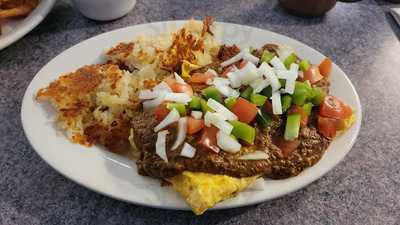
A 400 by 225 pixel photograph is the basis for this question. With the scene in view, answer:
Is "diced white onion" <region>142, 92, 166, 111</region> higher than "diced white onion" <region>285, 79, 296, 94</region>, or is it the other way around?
"diced white onion" <region>285, 79, 296, 94</region>

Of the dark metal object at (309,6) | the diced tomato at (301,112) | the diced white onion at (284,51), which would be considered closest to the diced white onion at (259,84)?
the diced tomato at (301,112)

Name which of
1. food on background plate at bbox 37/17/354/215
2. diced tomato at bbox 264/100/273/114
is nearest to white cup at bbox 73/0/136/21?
food on background plate at bbox 37/17/354/215

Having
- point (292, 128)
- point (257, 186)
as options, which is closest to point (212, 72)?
point (292, 128)

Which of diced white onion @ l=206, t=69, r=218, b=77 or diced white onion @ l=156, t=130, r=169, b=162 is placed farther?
diced white onion @ l=206, t=69, r=218, b=77

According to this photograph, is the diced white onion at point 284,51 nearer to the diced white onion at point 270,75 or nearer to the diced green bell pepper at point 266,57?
the diced green bell pepper at point 266,57

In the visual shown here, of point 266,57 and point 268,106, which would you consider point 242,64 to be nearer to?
point 266,57

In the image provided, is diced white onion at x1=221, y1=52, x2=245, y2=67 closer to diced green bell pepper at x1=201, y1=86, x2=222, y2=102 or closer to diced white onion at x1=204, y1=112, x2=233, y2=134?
diced green bell pepper at x1=201, y1=86, x2=222, y2=102
